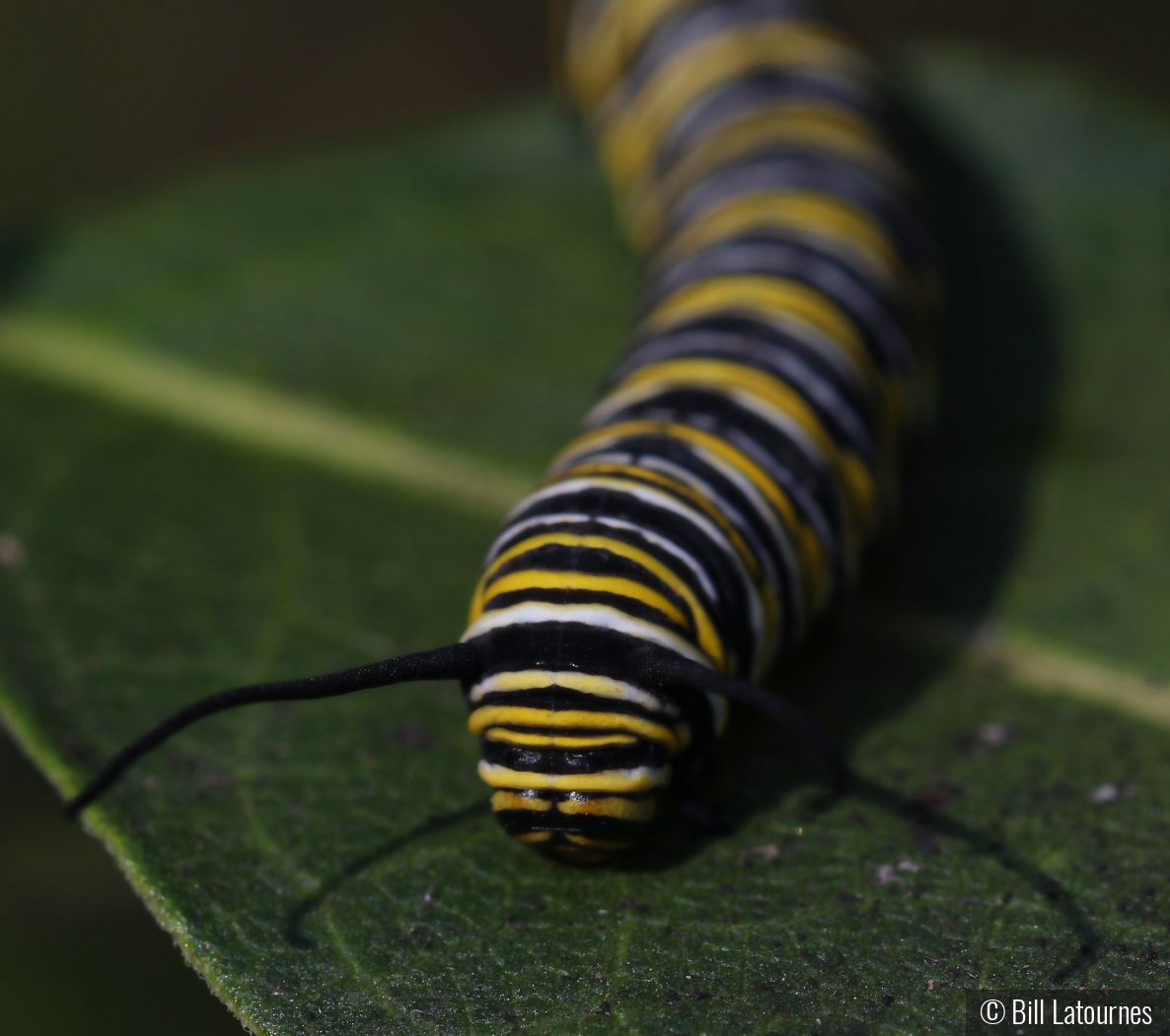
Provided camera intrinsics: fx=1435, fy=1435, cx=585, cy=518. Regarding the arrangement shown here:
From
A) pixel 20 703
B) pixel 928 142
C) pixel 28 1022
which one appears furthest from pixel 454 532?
pixel 928 142

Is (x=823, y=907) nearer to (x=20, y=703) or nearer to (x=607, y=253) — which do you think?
(x=20, y=703)

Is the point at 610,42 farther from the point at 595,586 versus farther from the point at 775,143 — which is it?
the point at 595,586

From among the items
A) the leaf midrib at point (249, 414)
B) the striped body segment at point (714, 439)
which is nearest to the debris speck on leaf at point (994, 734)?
the striped body segment at point (714, 439)

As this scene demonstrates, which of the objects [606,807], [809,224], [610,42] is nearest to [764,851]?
[606,807]

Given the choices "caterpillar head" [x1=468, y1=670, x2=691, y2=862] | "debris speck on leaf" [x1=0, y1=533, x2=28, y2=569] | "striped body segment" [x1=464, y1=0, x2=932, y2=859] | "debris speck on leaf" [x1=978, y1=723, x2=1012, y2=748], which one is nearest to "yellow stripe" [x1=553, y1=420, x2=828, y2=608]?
"striped body segment" [x1=464, y1=0, x2=932, y2=859]

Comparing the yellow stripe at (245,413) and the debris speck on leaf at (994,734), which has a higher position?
the yellow stripe at (245,413)
